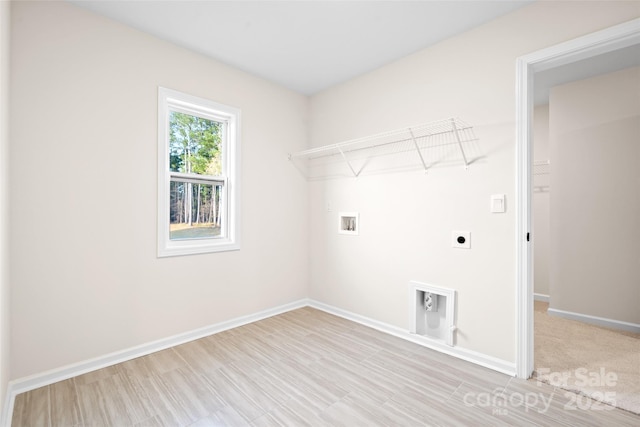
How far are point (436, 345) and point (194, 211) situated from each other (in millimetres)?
2439

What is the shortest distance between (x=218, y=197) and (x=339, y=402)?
6.87 feet

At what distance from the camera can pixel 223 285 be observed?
2.88 metres

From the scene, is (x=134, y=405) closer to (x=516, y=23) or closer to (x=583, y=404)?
(x=583, y=404)

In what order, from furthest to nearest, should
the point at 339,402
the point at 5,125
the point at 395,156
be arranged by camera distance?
1. the point at 395,156
2. the point at 339,402
3. the point at 5,125

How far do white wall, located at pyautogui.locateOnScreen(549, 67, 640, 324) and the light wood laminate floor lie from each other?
1852 mm

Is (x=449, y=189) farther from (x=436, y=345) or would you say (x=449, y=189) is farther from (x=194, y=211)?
(x=194, y=211)

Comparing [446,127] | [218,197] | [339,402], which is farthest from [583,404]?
[218,197]

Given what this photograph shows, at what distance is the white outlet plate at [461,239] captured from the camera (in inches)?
90.8

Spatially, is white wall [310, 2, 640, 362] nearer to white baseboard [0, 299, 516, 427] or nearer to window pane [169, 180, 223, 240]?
white baseboard [0, 299, 516, 427]

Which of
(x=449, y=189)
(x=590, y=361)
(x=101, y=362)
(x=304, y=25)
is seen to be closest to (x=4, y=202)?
(x=101, y=362)

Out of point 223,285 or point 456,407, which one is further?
point 223,285

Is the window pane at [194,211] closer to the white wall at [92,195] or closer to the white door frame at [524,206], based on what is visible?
the white wall at [92,195]

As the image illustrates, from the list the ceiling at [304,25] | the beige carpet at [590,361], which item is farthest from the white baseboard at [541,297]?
the ceiling at [304,25]

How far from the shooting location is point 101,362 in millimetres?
2166
